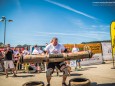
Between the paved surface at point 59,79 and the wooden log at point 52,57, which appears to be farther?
the paved surface at point 59,79

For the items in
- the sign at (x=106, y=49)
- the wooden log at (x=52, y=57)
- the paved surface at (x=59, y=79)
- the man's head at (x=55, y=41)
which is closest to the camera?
the wooden log at (x=52, y=57)

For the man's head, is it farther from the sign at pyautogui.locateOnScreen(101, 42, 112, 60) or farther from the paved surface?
the sign at pyautogui.locateOnScreen(101, 42, 112, 60)

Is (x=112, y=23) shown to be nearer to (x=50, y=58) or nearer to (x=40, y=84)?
(x=50, y=58)

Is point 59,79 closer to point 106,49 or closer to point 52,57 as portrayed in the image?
point 52,57

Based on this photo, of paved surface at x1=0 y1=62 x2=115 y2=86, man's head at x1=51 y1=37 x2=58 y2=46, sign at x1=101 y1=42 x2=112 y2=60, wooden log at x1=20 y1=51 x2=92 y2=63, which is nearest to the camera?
wooden log at x1=20 y1=51 x2=92 y2=63

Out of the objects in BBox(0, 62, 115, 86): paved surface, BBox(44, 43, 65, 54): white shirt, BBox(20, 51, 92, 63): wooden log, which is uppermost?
BBox(44, 43, 65, 54): white shirt

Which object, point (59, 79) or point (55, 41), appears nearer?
point (55, 41)

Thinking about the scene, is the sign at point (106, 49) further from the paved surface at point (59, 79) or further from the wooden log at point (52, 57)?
the wooden log at point (52, 57)

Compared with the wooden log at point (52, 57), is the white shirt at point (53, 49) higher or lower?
higher

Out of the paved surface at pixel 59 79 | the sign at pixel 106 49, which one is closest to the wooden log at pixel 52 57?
the paved surface at pixel 59 79

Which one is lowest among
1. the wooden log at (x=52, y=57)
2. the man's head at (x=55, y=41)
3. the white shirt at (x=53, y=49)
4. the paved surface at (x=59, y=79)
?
the paved surface at (x=59, y=79)

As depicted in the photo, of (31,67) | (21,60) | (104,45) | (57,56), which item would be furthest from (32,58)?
(104,45)

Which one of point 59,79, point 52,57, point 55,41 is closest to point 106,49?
point 59,79

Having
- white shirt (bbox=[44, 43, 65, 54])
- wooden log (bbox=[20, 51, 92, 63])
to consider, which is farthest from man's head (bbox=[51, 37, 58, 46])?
wooden log (bbox=[20, 51, 92, 63])
